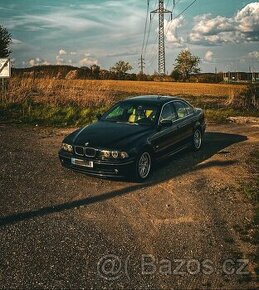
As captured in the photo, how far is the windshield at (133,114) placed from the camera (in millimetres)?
8916

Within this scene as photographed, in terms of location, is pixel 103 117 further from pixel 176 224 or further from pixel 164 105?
pixel 176 224

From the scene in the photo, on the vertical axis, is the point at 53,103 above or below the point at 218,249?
above

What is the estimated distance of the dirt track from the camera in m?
4.53

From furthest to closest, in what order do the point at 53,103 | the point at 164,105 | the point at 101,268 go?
the point at 53,103, the point at 164,105, the point at 101,268

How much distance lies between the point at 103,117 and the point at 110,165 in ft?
7.18

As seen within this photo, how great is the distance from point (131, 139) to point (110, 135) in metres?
0.47

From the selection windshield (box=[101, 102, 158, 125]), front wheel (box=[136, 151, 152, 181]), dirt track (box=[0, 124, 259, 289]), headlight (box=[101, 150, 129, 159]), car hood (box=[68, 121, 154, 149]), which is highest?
windshield (box=[101, 102, 158, 125])

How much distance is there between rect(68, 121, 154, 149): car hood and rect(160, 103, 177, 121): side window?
26.4 inches

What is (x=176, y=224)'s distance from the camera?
6.01m

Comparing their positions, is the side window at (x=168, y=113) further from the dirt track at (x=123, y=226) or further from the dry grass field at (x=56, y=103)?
the dry grass field at (x=56, y=103)

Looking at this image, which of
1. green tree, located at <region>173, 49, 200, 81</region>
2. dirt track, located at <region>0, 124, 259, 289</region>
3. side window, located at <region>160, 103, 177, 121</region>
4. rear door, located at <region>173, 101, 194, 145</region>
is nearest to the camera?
dirt track, located at <region>0, 124, 259, 289</region>

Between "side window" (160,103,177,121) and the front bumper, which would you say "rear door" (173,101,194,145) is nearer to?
"side window" (160,103,177,121)

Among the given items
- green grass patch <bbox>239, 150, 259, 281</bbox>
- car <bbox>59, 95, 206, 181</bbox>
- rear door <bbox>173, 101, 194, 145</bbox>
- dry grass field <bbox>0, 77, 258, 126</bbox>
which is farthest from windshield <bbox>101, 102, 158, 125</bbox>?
dry grass field <bbox>0, 77, 258, 126</bbox>

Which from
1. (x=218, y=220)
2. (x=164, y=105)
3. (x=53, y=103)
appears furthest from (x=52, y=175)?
(x=53, y=103)
